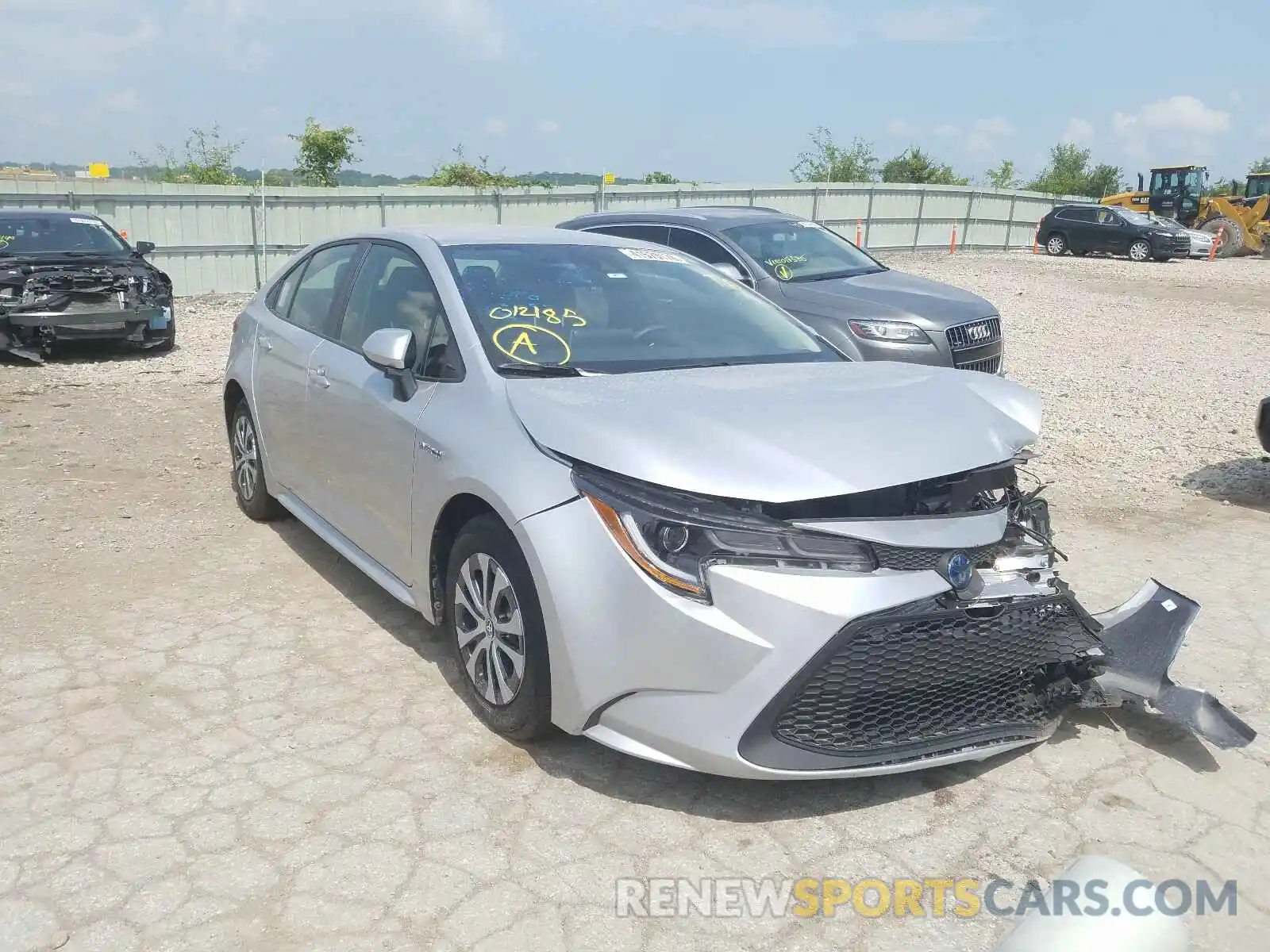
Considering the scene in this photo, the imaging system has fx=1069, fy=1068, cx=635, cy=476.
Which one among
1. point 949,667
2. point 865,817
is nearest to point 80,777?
point 865,817

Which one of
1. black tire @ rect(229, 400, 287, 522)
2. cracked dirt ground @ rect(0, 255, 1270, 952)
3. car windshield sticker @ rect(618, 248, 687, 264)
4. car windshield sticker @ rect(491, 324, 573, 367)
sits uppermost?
car windshield sticker @ rect(618, 248, 687, 264)

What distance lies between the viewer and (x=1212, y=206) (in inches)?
1304

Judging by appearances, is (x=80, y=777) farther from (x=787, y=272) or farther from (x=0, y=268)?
(x=0, y=268)

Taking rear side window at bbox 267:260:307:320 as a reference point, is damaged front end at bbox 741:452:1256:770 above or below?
below

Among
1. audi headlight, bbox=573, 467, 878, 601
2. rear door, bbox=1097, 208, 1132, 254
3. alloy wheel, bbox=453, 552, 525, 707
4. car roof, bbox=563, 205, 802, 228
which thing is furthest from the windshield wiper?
rear door, bbox=1097, 208, 1132, 254

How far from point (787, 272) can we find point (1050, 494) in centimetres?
332

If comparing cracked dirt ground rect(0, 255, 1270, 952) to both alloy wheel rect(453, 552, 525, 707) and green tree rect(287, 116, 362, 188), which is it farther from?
green tree rect(287, 116, 362, 188)

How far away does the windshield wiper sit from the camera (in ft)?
12.1

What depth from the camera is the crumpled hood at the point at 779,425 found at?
2.94 meters

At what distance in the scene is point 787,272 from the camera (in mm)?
9125

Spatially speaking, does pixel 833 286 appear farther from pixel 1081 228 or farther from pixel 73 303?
pixel 1081 228

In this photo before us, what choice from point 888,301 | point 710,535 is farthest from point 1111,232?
point 710,535

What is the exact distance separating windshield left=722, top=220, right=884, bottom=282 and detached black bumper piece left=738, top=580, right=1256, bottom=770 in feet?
19.8

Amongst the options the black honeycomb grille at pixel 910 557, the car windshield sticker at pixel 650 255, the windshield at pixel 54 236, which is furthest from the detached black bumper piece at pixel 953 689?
the windshield at pixel 54 236
